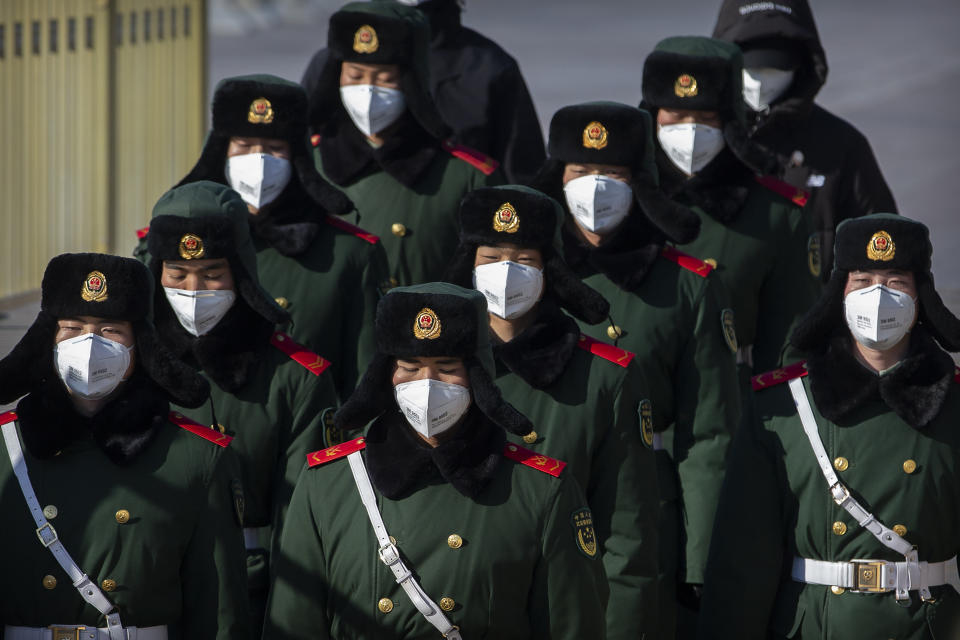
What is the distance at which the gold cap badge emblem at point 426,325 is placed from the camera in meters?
5.77

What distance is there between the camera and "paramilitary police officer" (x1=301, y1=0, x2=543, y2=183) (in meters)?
9.44

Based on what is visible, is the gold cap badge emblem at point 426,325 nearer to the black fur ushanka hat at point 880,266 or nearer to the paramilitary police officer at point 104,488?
the paramilitary police officer at point 104,488

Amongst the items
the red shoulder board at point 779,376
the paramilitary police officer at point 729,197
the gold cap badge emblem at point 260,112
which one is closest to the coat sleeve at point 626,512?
the red shoulder board at point 779,376

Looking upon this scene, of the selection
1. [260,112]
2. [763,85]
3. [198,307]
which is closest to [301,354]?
[198,307]

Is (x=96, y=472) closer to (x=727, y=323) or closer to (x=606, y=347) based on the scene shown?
(x=606, y=347)

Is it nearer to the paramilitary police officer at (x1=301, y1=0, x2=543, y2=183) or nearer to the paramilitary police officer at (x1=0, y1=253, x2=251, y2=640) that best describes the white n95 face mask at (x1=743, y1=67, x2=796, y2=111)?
the paramilitary police officer at (x1=301, y1=0, x2=543, y2=183)

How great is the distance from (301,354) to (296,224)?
797 millimetres

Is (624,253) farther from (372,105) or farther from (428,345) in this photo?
(428,345)

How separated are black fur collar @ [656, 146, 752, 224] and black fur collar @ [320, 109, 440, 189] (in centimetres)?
91

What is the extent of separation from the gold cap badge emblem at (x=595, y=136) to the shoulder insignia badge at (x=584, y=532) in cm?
189

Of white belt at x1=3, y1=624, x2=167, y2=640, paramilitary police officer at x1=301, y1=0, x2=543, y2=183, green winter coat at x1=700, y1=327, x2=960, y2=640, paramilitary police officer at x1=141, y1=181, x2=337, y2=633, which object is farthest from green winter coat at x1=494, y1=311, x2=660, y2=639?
paramilitary police officer at x1=301, y1=0, x2=543, y2=183

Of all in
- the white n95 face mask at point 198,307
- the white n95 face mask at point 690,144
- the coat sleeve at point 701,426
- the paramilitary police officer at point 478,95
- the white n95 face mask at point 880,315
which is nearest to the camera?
the white n95 face mask at point 880,315

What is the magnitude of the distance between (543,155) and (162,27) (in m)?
5.34

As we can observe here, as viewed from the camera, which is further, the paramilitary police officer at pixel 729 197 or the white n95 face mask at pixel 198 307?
the paramilitary police officer at pixel 729 197
